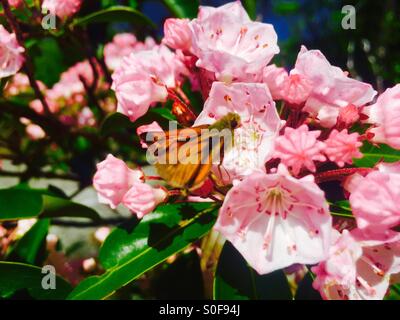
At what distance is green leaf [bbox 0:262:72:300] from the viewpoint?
134cm

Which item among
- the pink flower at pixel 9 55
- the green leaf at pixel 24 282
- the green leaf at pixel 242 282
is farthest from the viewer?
the pink flower at pixel 9 55

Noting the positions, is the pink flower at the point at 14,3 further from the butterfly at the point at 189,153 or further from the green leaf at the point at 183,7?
the butterfly at the point at 189,153

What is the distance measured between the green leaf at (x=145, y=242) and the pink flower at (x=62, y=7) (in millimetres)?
820

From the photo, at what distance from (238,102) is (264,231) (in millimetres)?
334

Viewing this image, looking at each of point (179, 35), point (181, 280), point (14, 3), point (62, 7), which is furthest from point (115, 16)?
point (181, 280)

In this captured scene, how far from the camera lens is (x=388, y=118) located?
3.83 ft

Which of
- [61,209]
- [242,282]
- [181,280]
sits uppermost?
[61,209]

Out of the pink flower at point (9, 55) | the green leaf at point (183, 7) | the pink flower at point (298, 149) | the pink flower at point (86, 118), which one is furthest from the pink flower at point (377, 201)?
the pink flower at point (86, 118)

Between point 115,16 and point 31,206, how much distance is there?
790mm

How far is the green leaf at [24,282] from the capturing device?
1.34 metres

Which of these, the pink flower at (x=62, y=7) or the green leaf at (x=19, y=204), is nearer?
the green leaf at (x=19, y=204)

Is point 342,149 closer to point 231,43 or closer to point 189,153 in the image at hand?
point 189,153

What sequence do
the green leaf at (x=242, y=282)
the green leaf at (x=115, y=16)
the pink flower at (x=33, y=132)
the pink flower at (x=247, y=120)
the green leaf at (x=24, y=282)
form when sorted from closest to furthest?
1. the pink flower at (x=247, y=120)
2. the green leaf at (x=242, y=282)
3. the green leaf at (x=24, y=282)
4. the green leaf at (x=115, y=16)
5. the pink flower at (x=33, y=132)
